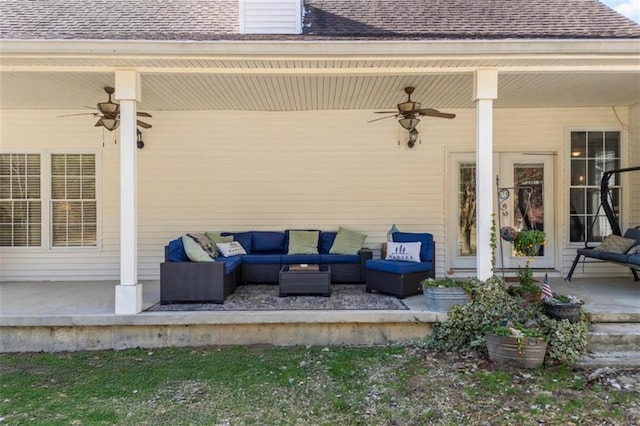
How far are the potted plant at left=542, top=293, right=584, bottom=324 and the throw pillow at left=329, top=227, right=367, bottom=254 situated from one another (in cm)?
267

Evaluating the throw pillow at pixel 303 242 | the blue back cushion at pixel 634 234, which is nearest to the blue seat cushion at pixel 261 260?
the throw pillow at pixel 303 242

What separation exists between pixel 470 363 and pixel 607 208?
3912 mm

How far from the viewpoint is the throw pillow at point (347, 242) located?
19.6 feet

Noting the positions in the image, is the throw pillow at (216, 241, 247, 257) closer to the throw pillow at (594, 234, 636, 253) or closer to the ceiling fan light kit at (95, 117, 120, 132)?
the ceiling fan light kit at (95, 117, 120, 132)

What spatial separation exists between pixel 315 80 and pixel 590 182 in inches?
187

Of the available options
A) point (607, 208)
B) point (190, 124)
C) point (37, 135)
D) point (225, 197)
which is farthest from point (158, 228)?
point (607, 208)

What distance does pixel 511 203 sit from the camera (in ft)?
21.3

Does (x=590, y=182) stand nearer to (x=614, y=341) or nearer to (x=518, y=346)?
(x=614, y=341)

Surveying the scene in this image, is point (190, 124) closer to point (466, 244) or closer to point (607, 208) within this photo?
point (466, 244)

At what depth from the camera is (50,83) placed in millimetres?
4949

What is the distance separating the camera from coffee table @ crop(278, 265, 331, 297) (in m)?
4.87

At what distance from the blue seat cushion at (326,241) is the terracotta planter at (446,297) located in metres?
2.22

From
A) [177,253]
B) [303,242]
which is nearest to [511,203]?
[303,242]

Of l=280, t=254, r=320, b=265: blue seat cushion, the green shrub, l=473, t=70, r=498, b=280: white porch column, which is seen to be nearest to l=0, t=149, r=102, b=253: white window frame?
l=280, t=254, r=320, b=265: blue seat cushion
